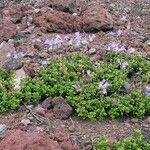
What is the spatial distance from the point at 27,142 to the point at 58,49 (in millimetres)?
1769

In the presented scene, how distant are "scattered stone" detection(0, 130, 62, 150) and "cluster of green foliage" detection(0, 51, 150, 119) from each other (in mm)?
568

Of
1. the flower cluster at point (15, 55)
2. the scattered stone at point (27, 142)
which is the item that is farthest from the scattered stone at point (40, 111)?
the flower cluster at point (15, 55)

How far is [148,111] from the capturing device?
463 centimetres

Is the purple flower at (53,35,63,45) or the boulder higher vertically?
the purple flower at (53,35,63,45)

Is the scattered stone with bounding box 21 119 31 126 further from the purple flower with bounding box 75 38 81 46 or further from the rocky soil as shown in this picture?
the purple flower with bounding box 75 38 81 46

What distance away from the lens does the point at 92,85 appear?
15.6 feet

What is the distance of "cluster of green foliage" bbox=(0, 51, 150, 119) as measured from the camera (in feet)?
15.0

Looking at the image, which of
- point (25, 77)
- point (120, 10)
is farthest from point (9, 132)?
point (120, 10)

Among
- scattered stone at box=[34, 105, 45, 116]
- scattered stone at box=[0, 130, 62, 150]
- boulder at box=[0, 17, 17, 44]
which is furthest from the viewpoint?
boulder at box=[0, 17, 17, 44]

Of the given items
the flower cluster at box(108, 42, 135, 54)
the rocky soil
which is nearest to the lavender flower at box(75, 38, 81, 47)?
the rocky soil

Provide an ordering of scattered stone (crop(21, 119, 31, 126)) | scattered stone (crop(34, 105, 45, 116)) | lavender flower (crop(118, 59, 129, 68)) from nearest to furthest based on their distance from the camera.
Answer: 1. scattered stone (crop(21, 119, 31, 126))
2. scattered stone (crop(34, 105, 45, 116))
3. lavender flower (crop(118, 59, 129, 68))

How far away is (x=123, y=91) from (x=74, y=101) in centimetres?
54

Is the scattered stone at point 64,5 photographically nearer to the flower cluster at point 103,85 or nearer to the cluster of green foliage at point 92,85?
the cluster of green foliage at point 92,85

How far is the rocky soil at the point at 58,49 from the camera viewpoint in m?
4.24
